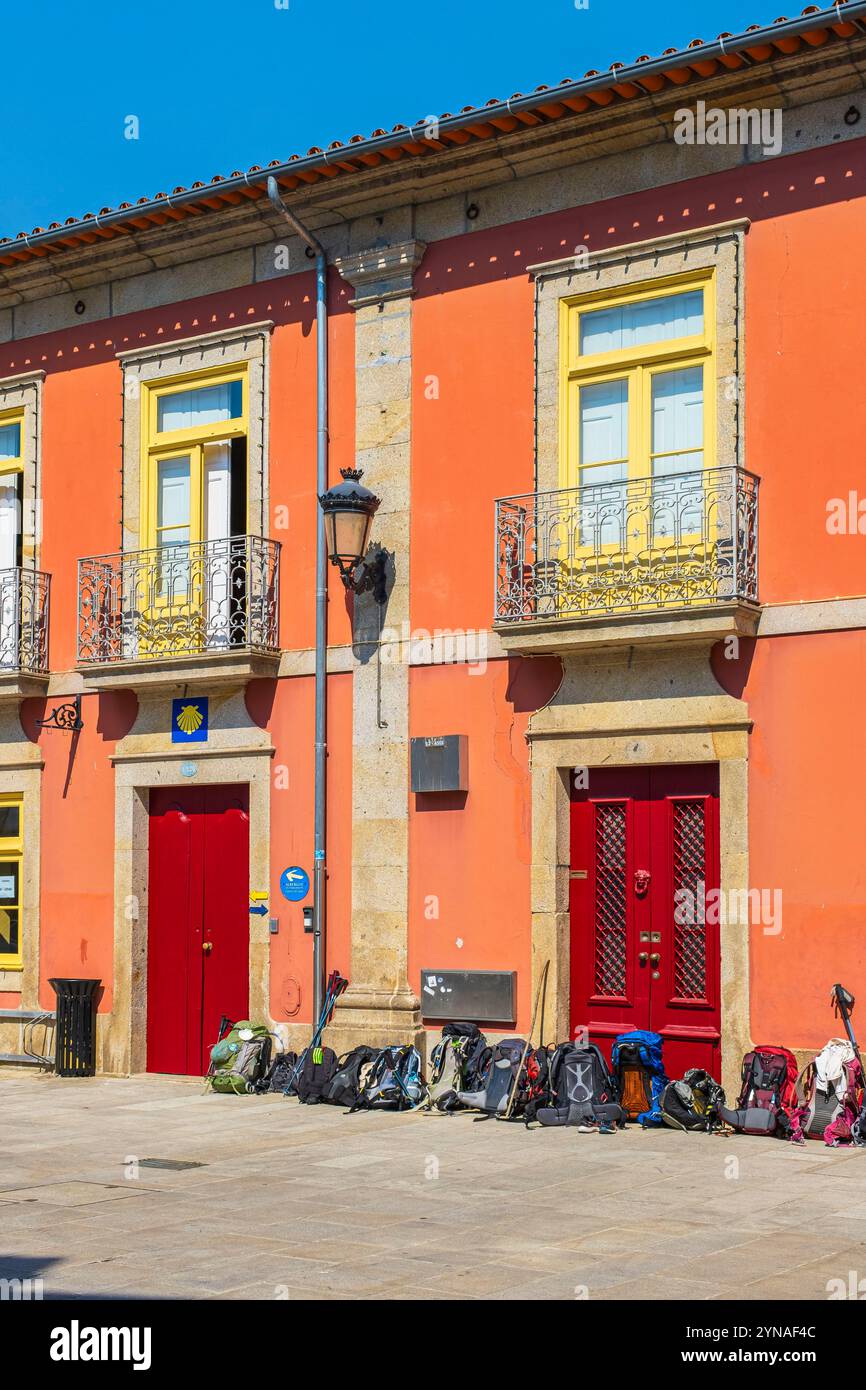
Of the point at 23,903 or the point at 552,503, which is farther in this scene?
the point at 23,903

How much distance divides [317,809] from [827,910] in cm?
416

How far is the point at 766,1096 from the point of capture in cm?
1053

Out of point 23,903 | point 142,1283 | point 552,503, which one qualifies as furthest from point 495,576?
point 142,1283

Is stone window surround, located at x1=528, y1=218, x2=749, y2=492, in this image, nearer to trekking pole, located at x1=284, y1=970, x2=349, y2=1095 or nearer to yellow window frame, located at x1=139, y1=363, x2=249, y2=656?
yellow window frame, located at x1=139, y1=363, x2=249, y2=656

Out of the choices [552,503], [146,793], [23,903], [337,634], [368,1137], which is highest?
[552,503]

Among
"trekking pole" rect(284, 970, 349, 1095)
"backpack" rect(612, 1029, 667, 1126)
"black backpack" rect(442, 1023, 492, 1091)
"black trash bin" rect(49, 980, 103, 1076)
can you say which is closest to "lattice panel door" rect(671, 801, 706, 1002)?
"backpack" rect(612, 1029, 667, 1126)

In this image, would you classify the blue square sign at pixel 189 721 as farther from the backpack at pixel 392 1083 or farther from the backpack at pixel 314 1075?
the backpack at pixel 392 1083

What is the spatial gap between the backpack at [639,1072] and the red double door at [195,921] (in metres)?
3.72

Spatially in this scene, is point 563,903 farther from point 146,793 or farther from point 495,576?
point 146,793

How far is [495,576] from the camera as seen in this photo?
12.2 metres

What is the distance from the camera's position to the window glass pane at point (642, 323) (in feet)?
38.5

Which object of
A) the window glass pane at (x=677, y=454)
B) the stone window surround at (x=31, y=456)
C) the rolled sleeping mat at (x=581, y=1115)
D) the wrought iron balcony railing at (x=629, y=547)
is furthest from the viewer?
the stone window surround at (x=31, y=456)

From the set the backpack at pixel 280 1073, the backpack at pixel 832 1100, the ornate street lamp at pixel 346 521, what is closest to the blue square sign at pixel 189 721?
the ornate street lamp at pixel 346 521

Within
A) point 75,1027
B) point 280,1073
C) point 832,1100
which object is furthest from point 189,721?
point 832,1100
